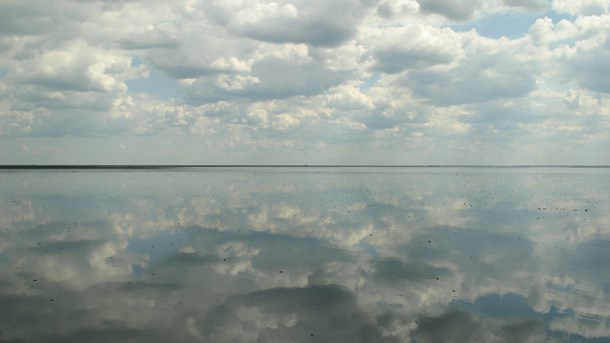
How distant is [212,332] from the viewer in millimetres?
13602

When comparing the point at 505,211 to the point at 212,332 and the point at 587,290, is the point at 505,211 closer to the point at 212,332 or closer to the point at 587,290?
the point at 587,290

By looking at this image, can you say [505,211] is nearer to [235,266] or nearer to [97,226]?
[235,266]

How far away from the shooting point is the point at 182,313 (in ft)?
50.3

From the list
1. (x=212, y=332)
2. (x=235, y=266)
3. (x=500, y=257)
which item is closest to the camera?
(x=212, y=332)

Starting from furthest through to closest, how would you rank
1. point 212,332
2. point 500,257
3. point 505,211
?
point 505,211 < point 500,257 < point 212,332

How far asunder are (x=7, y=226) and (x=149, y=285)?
2381 centimetres

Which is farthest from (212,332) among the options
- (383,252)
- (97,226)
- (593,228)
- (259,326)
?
(593,228)

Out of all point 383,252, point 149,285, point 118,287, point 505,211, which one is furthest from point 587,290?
point 505,211

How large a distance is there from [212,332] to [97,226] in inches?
1040

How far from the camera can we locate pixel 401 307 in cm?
1617

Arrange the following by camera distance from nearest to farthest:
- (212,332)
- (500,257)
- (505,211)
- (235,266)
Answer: (212,332) < (235,266) < (500,257) < (505,211)

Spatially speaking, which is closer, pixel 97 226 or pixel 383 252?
pixel 383 252

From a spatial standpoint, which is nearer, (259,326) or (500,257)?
(259,326)

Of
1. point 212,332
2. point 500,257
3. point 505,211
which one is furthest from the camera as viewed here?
point 505,211
